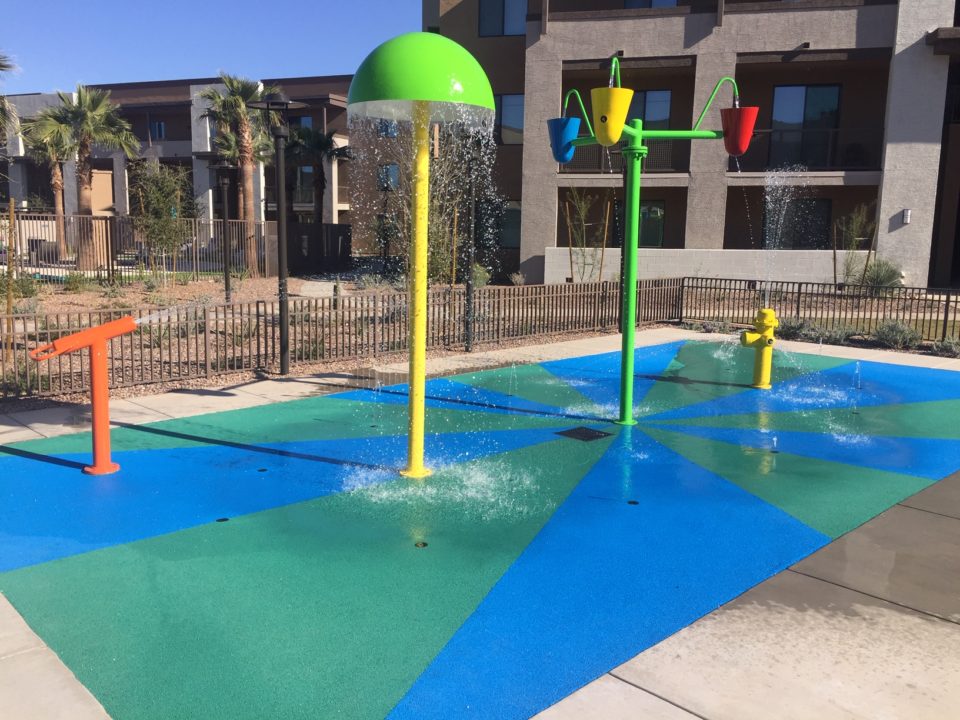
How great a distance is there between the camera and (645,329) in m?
18.2

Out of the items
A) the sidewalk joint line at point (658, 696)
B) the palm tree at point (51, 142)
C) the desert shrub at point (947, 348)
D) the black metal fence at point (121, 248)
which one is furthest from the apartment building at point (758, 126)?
the sidewalk joint line at point (658, 696)

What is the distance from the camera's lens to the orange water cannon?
6656 millimetres

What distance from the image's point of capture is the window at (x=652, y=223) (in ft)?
95.3

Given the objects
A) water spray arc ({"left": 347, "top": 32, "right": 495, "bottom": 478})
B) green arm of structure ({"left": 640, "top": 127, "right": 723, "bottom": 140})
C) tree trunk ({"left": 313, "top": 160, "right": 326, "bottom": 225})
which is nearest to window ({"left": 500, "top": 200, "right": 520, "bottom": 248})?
tree trunk ({"left": 313, "top": 160, "right": 326, "bottom": 225})

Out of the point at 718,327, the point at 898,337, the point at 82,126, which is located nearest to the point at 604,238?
the point at 718,327

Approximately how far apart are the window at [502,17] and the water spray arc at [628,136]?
925 inches

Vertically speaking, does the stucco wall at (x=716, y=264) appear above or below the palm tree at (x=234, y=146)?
below

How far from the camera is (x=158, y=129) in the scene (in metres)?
48.9

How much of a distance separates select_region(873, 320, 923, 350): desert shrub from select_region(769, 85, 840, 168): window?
12.6m

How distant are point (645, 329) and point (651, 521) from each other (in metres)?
12.5

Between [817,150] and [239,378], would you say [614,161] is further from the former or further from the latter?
[239,378]

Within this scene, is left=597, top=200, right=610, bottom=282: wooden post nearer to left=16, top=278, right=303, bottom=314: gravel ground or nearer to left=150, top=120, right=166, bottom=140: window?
left=16, top=278, right=303, bottom=314: gravel ground

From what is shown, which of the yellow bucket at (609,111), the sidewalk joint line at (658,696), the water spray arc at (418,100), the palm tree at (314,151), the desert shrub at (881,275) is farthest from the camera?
the palm tree at (314,151)

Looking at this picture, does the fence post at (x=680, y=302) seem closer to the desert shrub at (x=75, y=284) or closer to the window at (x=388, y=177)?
the window at (x=388, y=177)
